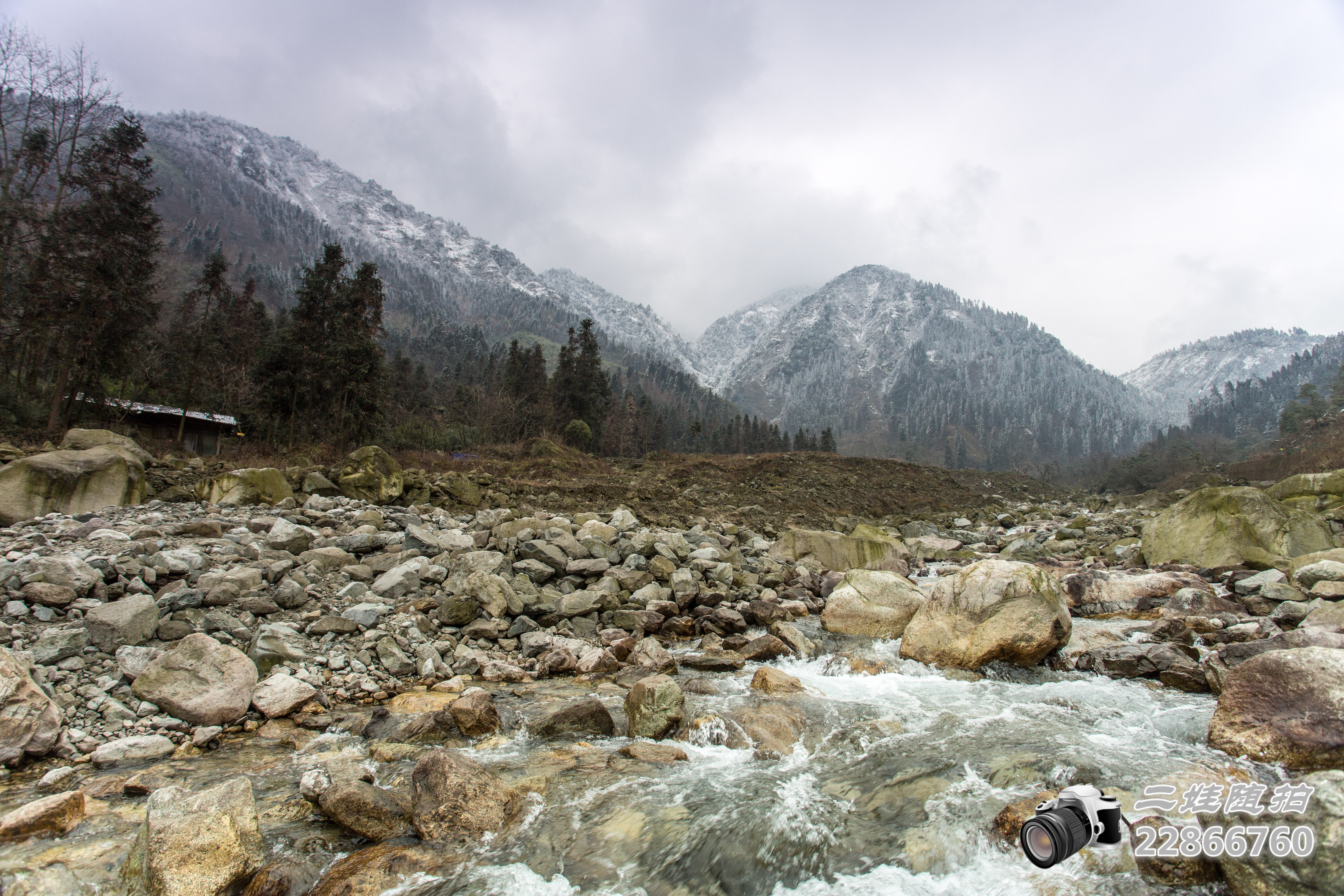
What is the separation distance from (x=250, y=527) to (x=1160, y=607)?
54.4ft

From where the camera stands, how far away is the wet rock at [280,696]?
564cm

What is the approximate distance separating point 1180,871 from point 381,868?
460 cm

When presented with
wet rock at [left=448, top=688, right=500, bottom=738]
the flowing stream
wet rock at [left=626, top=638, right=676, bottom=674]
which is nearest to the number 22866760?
the flowing stream

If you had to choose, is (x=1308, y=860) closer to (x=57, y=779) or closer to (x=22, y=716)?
(x=57, y=779)

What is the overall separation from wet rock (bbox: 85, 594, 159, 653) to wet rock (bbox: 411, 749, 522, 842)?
425 cm

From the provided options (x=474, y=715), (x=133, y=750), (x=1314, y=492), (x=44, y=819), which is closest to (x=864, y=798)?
(x=474, y=715)

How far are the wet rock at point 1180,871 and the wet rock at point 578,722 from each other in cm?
427

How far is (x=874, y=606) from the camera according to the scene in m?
9.88

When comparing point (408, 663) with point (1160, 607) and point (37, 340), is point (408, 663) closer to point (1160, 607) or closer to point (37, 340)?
point (1160, 607)

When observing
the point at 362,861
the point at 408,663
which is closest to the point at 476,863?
the point at 362,861

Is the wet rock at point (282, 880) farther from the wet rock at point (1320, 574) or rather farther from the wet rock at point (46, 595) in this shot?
the wet rock at point (1320, 574)

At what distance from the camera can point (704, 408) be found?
16250 cm

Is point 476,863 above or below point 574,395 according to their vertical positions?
below

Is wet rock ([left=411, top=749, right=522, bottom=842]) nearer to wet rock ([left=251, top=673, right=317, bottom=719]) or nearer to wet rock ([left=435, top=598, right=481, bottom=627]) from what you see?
wet rock ([left=251, top=673, right=317, bottom=719])
